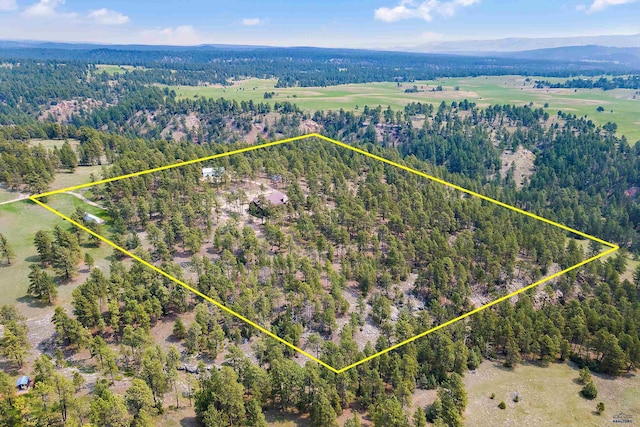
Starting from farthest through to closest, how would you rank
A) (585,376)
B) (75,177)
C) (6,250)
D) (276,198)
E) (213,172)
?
(75,177) < (213,172) < (276,198) < (6,250) < (585,376)

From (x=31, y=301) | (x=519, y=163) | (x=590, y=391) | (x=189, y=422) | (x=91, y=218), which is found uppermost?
(x=91, y=218)

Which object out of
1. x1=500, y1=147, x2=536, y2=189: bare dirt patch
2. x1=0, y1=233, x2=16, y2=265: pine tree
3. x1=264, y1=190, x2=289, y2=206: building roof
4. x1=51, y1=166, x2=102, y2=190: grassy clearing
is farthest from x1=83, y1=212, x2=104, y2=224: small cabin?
x1=500, y1=147, x2=536, y2=189: bare dirt patch

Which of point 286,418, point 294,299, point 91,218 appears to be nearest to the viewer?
point 286,418

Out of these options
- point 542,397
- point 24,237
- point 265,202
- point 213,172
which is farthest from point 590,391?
point 24,237

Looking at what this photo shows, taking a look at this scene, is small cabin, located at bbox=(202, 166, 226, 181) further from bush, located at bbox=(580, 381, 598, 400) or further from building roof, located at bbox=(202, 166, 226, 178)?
bush, located at bbox=(580, 381, 598, 400)

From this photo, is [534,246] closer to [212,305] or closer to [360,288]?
[360,288]

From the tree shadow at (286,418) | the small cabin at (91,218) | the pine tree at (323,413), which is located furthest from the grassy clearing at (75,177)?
the pine tree at (323,413)

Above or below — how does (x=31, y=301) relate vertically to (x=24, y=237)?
below

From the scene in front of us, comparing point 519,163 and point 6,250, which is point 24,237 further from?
point 519,163

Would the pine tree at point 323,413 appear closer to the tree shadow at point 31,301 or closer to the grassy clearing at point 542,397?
the grassy clearing at point 542,397

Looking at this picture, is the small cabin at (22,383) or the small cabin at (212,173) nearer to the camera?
the small cabin at (22,383)
